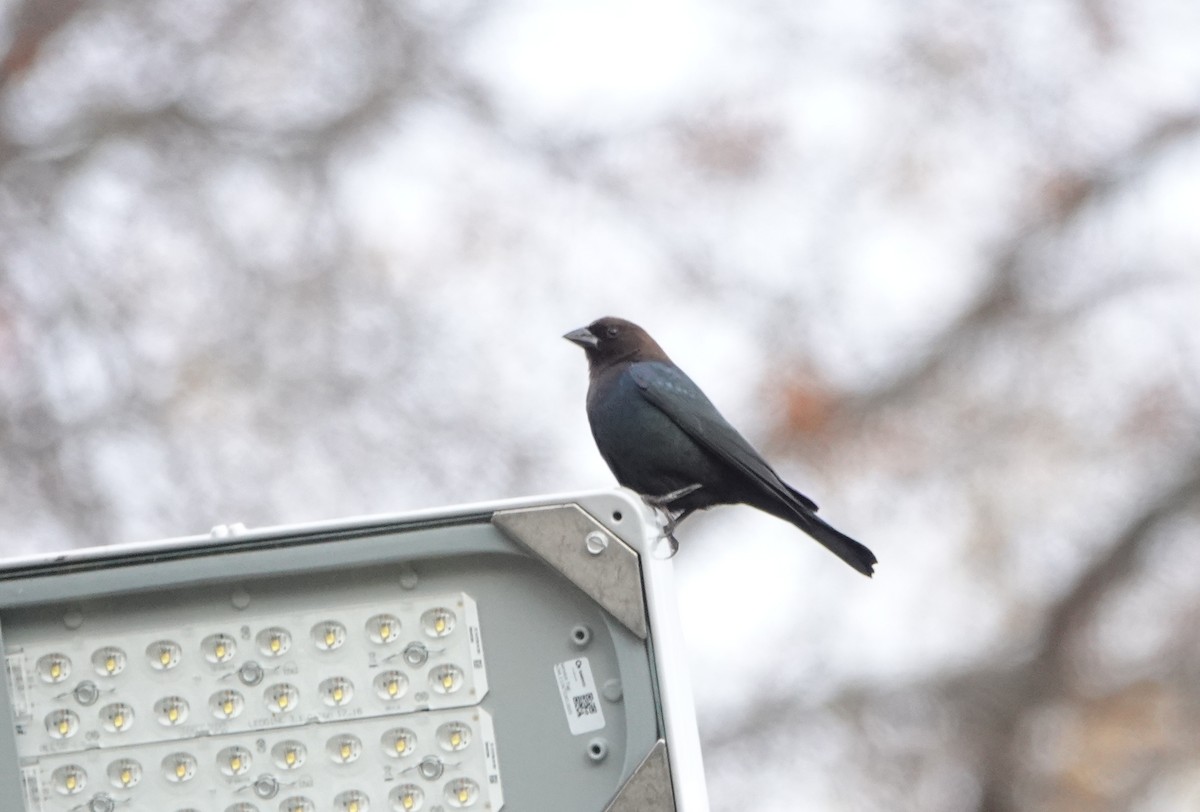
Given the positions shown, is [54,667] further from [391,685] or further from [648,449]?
[648,449]

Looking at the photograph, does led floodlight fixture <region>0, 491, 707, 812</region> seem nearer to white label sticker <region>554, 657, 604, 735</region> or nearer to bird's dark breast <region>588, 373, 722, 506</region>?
white label sticker <region>554, 657, 604, 735</region>

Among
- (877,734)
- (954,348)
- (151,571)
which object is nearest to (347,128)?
(954,348)

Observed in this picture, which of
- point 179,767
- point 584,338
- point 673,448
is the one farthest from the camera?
point 584,338

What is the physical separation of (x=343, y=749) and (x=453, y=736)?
0.20m

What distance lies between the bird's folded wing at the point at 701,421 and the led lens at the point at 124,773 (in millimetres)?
2335

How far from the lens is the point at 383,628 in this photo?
10.6 feet

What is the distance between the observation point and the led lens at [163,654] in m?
3.22

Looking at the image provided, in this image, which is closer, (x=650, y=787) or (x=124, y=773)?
(x=650, y=787)

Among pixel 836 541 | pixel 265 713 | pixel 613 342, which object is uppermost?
pixel 613 342

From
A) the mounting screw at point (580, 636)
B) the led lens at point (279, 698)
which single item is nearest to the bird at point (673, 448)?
the mounting screw at point (580, 636)

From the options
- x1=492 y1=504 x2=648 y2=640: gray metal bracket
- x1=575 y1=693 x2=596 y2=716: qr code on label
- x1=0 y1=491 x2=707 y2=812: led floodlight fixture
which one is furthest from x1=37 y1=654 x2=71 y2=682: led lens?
x1=575 y1=693 x2=596 y2=716: qr code on label

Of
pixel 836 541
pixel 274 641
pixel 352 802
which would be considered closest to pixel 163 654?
pixel 274 641

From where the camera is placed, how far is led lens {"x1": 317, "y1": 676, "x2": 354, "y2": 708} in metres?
3.20

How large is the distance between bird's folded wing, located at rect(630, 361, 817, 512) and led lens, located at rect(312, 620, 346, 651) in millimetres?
2101
